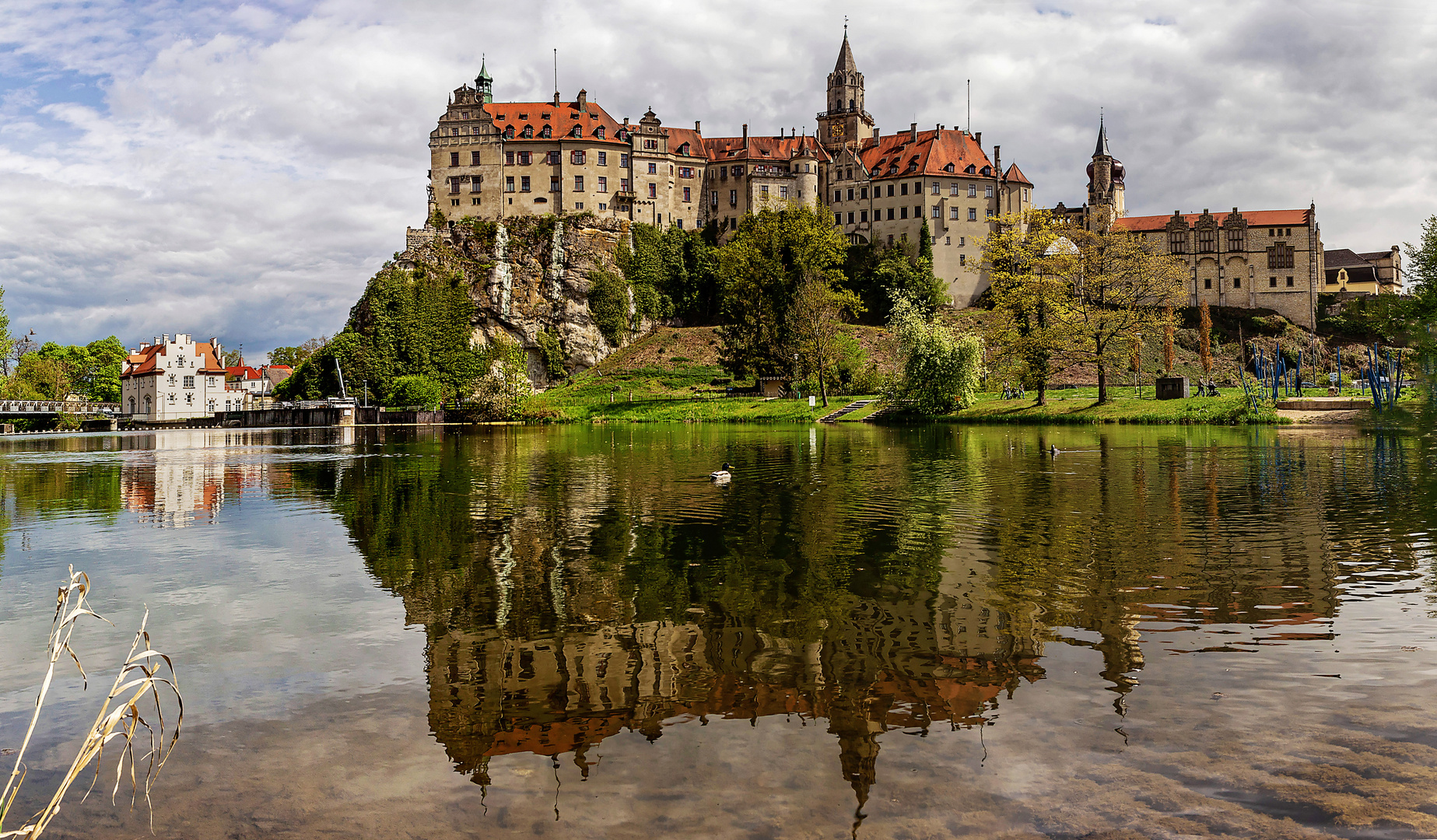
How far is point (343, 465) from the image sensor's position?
3931cm

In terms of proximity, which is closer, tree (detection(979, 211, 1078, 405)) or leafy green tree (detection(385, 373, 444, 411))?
tree (detection(979, 211, 1078, 405))

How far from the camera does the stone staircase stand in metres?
73.4

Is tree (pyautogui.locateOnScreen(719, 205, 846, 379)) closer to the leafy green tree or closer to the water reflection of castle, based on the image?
the leafy green tree

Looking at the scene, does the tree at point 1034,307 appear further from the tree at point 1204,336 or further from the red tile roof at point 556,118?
the red tile roof at point 556,118

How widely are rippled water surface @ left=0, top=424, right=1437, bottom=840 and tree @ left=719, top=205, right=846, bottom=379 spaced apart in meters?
59.3

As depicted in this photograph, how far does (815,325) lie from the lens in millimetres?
79375

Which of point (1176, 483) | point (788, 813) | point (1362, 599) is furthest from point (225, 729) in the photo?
point (1176, 483)

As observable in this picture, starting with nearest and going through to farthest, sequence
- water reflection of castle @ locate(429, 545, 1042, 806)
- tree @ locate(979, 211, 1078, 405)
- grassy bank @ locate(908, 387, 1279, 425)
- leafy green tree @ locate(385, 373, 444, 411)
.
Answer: water reflection of castle @ locate(429, 545, 1042, 806) → grassy bank @ locate(908, 387, 1279, 425) → tree @ locate(979, 211, 1078, 405) → leafy green tree @ locate(385, 373, 444, 411)

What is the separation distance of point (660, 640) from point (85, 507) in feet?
70.6

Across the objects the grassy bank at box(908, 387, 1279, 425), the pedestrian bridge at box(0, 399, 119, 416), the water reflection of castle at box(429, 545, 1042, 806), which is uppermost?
the pedestrian bridge at box(0, 399, 119, 416)

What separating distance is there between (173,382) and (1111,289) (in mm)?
116813

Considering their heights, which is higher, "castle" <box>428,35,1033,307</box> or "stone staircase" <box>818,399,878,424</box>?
"castle" <box>428,35,1033,307</box>

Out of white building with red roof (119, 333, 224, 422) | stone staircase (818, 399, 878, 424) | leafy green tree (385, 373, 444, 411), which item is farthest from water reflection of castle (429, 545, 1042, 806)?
white building with red roof (119, 333, 224, 422)

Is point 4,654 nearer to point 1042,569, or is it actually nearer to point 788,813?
point 788,813
